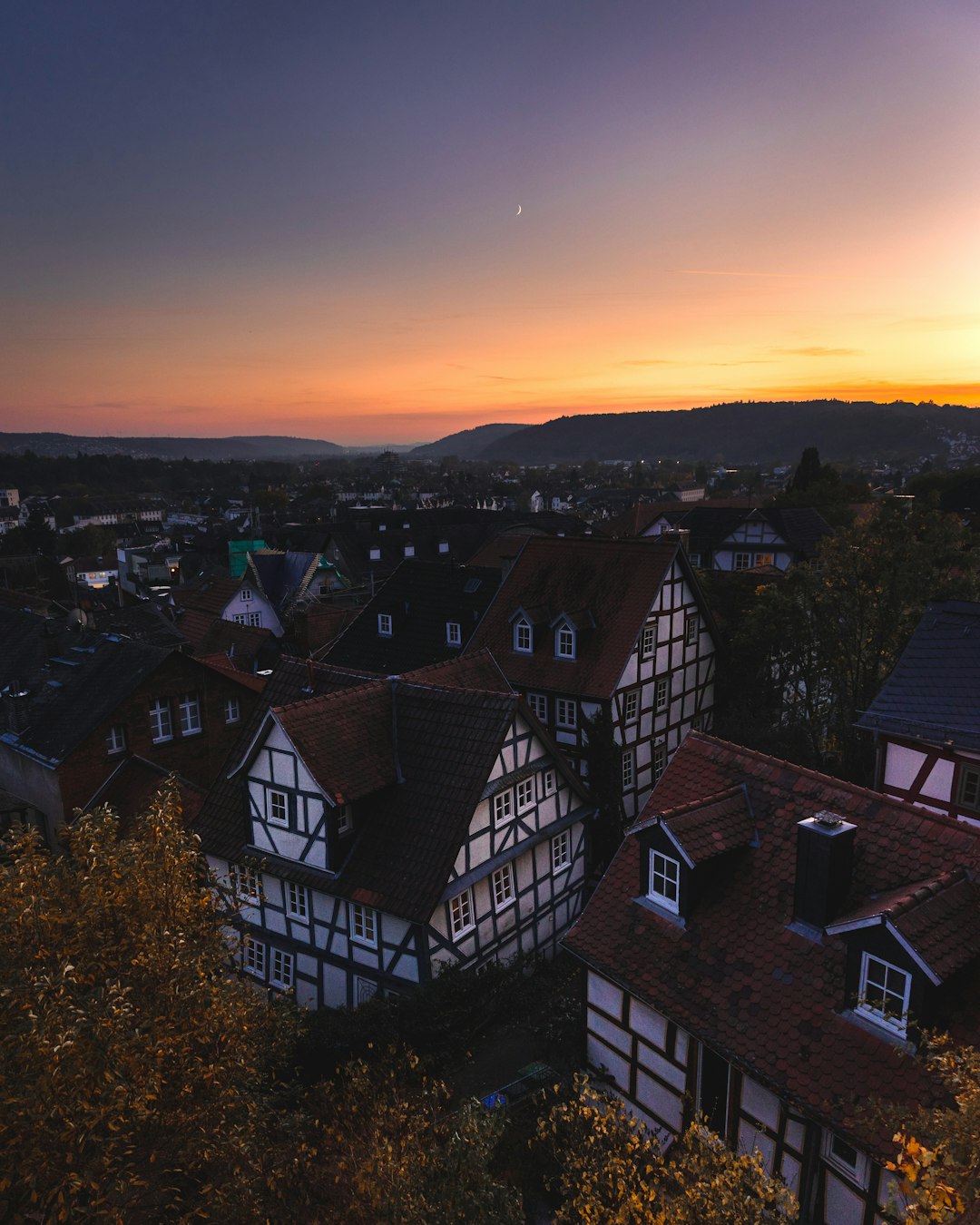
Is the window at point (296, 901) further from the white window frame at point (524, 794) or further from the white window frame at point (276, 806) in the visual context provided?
the white window frame at point (524, 794)

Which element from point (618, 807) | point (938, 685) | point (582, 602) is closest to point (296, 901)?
point (618, 807)

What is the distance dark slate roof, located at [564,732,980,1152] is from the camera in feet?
37.9

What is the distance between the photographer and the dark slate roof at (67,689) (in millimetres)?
27391

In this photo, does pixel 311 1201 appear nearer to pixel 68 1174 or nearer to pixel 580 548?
pixel 68 1174

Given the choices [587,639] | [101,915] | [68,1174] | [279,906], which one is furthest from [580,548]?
[68,1174]

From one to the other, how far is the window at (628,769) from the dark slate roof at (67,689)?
18338mm

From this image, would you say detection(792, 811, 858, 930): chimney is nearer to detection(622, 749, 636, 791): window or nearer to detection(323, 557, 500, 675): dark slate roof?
detection(622, 749, 636, 791): window

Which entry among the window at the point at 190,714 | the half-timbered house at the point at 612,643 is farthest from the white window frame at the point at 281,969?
the half-timbered house at the point at 612,643

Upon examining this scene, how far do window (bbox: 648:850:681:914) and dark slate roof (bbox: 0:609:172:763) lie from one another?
2045 centimetres

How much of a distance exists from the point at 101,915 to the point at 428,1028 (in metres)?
8.92

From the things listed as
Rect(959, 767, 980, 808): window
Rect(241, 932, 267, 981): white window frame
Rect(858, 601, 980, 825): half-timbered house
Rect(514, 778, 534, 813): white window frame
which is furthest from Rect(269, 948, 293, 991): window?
Rect(959, 767, 980, 808): window

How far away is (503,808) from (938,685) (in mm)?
12871

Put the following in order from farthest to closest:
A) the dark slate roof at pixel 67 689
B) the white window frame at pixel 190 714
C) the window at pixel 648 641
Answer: the window at pixel 648 641 → the white window frame at pixel 190 714 → the dark slate roof at pixel 67 689

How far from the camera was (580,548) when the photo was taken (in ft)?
111
